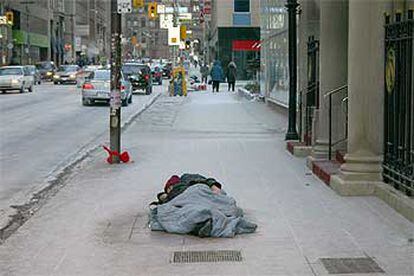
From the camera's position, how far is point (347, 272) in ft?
21.3

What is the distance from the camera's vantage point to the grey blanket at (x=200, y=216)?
314 inches

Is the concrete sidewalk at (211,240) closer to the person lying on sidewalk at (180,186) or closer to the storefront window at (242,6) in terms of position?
the person lying on sidewalk at (180,186)

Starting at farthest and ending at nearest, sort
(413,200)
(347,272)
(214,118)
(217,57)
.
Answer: (217,57)
(214,118)
(413,200)
(347,272)

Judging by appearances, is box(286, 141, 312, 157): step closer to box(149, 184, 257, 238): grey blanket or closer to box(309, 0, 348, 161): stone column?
box(309, 0, 348, 161): stone column

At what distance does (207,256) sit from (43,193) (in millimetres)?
4852

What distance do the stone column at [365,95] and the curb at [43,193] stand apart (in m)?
4.00

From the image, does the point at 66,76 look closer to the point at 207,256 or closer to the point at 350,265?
the point at 207,256

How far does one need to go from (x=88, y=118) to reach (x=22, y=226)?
17.8 metres

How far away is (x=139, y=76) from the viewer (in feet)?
143

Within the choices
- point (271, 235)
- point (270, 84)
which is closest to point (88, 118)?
point (270, 84)

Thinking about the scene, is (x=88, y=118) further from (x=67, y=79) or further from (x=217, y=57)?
(x=217, y=57)

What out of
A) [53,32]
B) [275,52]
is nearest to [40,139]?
[275,52]

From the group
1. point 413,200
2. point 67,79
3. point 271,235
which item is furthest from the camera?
point 67,79

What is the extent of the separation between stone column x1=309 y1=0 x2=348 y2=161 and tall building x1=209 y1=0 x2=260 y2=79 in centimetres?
5285
